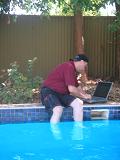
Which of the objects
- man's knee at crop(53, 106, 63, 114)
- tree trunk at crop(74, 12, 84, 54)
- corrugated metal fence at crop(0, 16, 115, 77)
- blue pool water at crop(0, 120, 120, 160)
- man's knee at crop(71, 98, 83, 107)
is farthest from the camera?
corrugated metal fence at crop(0, 16, 115, 77)

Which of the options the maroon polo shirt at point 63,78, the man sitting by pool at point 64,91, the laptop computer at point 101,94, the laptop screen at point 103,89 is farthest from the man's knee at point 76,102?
the laptop screen at point 103,89

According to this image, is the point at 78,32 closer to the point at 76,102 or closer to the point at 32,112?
the point at 32,112

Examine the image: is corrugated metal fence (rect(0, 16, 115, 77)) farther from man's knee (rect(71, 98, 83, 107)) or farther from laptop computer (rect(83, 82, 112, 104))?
man's knee (rect(71, 98, 83, 107))

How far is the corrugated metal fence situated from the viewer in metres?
12.2

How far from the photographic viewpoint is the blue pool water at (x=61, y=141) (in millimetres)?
6234

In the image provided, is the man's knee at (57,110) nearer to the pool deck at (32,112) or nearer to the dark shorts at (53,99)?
the dark shorts at (53,99)

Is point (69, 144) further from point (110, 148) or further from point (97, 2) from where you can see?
point (97, 2)

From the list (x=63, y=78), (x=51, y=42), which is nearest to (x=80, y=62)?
(x=63, y=78)

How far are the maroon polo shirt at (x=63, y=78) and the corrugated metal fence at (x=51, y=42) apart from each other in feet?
14.8

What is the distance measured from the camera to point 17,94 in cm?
870

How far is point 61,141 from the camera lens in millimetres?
7090

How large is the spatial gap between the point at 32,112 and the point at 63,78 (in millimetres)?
859

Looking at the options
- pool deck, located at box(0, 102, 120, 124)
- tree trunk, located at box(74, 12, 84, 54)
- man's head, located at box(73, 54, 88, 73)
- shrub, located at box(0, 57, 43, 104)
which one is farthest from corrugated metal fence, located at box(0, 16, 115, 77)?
man's head, located at box(73, 54, 88, 73)

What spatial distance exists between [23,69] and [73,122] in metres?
4.44
